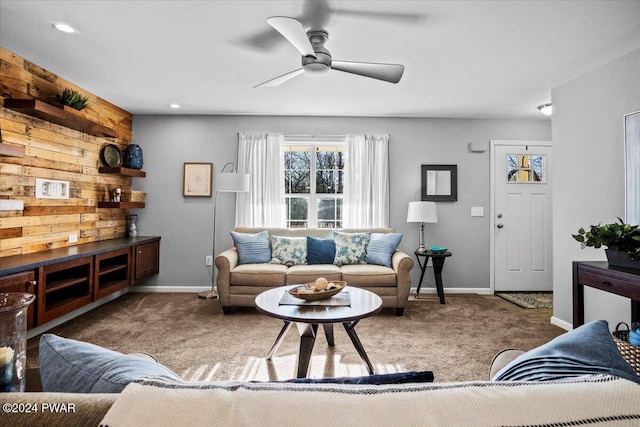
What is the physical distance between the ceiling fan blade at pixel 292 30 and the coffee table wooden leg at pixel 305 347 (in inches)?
70.1

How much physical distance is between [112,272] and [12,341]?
3547 millimetres

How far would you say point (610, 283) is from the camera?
2.25 metres

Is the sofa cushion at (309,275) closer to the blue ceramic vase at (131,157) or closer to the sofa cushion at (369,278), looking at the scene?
the sofa cushion at (369,278)

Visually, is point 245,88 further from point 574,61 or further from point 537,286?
point 537,286

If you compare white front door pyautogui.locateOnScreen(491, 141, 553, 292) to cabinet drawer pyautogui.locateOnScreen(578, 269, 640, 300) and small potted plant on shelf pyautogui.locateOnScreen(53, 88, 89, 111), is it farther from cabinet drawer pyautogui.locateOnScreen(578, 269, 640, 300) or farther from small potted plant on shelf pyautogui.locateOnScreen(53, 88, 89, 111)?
small potted plant on shelf pyautogui.locateOnScreen(53, 88, 89, 111)

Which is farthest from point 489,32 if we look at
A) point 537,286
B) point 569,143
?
point 537,286

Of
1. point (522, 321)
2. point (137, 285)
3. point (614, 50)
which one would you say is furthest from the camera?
point (137, 285)

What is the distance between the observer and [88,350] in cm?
77

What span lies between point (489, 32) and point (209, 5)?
1952 mm

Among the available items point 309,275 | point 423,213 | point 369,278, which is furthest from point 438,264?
point 309,275

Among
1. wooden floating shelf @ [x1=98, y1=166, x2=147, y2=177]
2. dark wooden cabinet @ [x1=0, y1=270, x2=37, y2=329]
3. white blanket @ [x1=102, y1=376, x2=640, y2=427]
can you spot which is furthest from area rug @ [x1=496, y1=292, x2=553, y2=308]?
wooden floating shelf @ [x1=98, y1=166, x2=147, y2=177]

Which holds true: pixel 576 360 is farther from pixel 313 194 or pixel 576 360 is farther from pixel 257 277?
pixel 313 194

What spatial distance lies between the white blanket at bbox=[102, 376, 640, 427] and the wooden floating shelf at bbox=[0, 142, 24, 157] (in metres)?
2.89

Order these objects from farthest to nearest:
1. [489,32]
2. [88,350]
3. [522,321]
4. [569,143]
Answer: [522,321] < [569,143] < [489,32] < [88,350]
